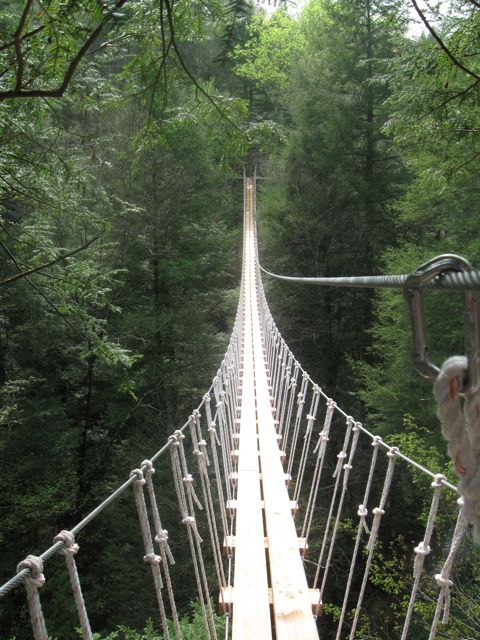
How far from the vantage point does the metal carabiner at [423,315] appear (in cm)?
34

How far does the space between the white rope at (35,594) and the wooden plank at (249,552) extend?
2.20 ft

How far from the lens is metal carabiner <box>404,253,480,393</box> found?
344mm

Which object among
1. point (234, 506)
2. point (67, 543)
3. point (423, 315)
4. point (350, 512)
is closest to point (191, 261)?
point (350, 512)

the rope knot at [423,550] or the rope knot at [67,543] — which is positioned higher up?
the rope knot at [67,543]

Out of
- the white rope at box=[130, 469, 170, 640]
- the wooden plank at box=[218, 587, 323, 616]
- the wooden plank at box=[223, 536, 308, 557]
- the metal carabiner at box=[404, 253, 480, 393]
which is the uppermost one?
the metal carabiner at box=[404, 253, 480, 393]

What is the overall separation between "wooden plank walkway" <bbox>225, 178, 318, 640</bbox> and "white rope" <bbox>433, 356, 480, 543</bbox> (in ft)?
2.91

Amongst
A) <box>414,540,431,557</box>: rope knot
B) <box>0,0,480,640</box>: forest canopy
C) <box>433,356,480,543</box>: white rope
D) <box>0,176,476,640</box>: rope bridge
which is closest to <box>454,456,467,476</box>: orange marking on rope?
<box>433,356,480,543</box>: white rope

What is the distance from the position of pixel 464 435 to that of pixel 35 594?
479 mm

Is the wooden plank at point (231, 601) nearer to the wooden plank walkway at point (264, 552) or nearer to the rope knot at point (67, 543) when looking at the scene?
the wooden plank walkway at point (264, 552)

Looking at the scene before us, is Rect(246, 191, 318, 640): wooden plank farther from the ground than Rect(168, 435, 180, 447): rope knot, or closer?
closer

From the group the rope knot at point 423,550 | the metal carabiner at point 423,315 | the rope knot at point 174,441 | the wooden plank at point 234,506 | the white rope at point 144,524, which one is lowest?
the wooden plank at point 234,506

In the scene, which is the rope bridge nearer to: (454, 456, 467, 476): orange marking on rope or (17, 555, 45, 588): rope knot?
(17, 555, 45, 588): rope knot

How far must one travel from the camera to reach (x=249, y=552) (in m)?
1.40

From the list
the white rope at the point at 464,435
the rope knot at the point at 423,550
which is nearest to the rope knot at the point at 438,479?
the rope knot at the point at 423,550
